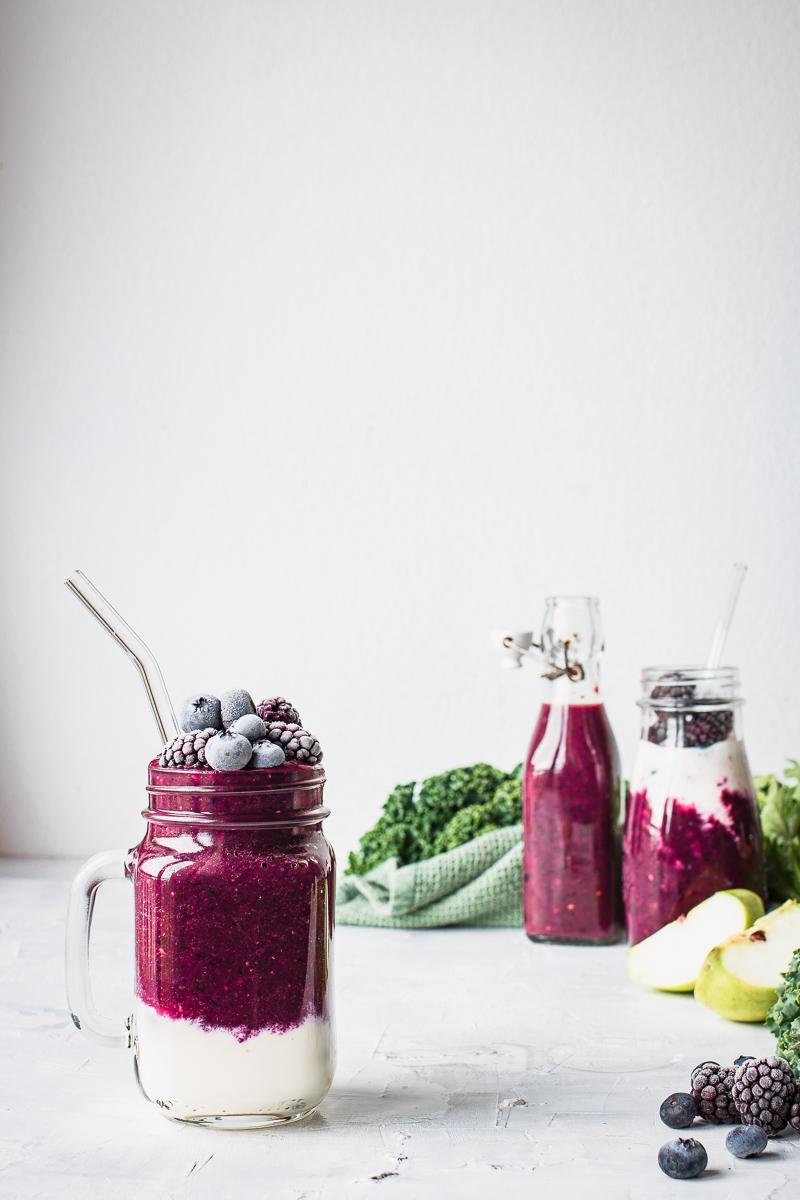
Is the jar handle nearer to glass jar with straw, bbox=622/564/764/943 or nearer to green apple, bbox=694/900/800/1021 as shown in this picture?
green apple, bbox=694/900/800/1021

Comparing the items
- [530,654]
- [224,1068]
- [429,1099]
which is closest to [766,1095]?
[429,1099]

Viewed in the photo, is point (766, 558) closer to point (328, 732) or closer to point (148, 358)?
point (328, 732)

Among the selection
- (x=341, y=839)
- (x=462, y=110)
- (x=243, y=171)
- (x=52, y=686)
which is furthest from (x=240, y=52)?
(x=341, y=839)

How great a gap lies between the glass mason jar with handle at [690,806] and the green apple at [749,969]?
17 centimetres

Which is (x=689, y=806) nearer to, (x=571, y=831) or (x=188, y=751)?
(x=571, y=831)

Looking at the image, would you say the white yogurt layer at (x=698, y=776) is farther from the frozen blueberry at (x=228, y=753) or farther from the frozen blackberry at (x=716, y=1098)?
the frozen blueberry at (x=228, y=753)

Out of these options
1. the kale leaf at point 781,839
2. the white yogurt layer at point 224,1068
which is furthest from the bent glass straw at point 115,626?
the kale leaf at point 781,839

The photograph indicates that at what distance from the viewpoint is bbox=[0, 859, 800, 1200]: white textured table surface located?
2.22ft

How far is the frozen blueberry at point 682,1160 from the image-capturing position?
26.7 inches

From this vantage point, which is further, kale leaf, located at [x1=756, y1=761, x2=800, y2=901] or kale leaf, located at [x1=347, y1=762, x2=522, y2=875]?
kale leaf, located at [x1=347, y1=762, x2=522, y2=875]

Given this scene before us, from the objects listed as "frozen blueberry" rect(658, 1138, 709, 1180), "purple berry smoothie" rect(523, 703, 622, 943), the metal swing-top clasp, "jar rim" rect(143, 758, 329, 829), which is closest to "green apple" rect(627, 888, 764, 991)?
"purple berry smoothie" rect(523, 703, 622, 943)

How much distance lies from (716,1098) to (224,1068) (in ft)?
0.99

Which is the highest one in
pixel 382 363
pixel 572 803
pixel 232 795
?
pixel 382 363

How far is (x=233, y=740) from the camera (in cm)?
71
